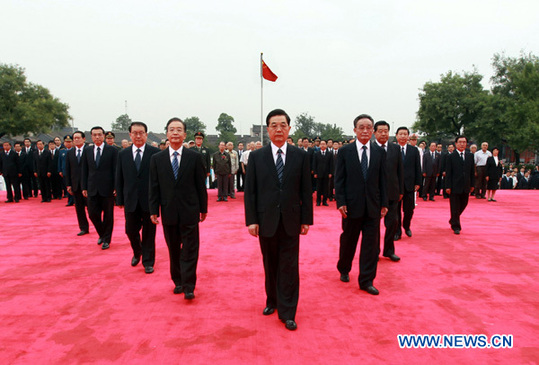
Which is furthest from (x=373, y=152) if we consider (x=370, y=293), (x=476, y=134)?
(x=476, y=134)

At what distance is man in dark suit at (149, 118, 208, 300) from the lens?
364 centimetres

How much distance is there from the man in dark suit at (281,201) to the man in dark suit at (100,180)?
332 centimetres

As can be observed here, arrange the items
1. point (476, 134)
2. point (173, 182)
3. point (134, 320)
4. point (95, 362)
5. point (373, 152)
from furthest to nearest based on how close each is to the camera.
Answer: point (476, 134) < point (373, 152) < point (173, 182) < point (134, 320) < point (95, 362)

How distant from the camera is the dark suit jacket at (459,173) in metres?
6.50

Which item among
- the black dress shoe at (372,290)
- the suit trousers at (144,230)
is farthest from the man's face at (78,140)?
the black dress shoe at (372,290)

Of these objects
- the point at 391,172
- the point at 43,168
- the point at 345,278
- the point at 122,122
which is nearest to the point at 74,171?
the point at 345,278

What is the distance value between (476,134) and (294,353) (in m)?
42.3

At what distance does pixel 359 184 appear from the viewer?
392 centimetres

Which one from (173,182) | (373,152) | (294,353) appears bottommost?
(294,353)

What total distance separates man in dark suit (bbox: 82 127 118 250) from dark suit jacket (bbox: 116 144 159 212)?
3.53 ft

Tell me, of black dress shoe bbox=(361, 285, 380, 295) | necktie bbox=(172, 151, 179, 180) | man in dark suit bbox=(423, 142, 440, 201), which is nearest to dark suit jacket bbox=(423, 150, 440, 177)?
man in dark suit bbox=(423, 142, 440, 201)

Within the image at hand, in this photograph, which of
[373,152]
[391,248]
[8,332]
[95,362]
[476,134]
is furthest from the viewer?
[476,134]

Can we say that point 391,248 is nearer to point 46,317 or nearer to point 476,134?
point 46,317

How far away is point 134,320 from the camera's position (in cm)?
315
